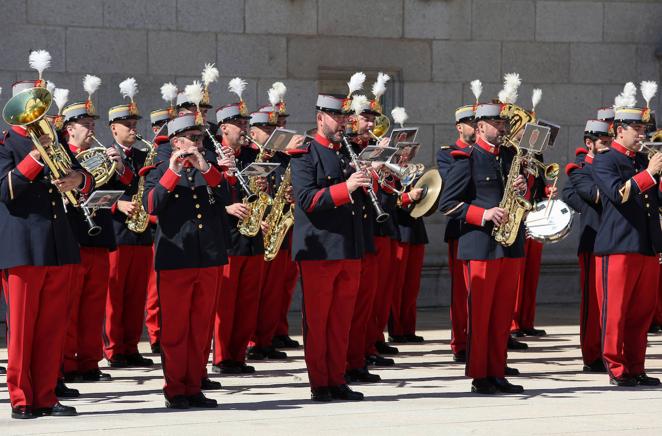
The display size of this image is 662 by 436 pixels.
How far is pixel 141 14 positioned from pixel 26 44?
1.31 m

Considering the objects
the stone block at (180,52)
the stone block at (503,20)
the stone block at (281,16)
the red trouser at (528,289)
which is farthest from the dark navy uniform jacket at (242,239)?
the stone block at (503,20)

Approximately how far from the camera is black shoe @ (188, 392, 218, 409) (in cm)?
956

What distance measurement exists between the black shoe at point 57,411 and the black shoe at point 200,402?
778 mm

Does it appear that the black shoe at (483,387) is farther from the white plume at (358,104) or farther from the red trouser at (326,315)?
the white plume at (358,104)

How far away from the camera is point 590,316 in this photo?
11.7m

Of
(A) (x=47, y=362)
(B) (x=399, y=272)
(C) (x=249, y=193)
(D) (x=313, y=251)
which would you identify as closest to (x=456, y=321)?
(B) (x=399, y=272)

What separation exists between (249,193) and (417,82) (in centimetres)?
589

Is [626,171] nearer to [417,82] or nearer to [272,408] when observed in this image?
[272,408]

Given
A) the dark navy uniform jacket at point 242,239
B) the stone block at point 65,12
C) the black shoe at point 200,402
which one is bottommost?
the black shoe at point 200,402

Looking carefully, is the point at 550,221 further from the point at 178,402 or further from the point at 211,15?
the point at 178,402

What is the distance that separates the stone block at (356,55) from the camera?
16500 mm

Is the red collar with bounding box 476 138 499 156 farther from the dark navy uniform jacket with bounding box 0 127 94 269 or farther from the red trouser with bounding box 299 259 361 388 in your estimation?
the dark navy uniform jacket with bounding box 0 127 94 269

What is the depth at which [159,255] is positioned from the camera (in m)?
9.59

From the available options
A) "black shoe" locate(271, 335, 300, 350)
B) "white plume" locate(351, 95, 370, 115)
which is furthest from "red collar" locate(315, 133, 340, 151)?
"black shoe" locate(271, 335, 300, 350)
